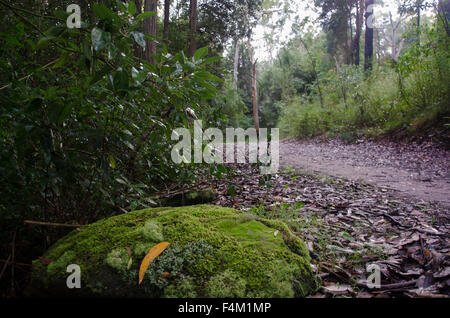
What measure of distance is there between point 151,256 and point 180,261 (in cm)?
15

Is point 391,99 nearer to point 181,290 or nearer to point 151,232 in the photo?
point 151,232

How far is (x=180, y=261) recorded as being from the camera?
1.30m

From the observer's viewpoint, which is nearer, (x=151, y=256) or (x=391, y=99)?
(x=151, y=256)

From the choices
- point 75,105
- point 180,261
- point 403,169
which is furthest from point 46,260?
point 403,169

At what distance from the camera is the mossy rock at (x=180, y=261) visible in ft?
3.91

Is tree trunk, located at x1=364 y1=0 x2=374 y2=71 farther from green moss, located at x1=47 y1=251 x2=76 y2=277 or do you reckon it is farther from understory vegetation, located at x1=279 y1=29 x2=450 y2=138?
green moss, located at x1=47 y1=251 x2=76 y2=277

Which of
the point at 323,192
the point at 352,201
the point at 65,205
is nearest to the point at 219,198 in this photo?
the point at 323,192

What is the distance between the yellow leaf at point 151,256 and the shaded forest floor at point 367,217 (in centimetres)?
91

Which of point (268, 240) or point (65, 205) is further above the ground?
point (65, 205)

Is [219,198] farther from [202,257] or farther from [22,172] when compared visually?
[22,172]

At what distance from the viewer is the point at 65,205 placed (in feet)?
5.74

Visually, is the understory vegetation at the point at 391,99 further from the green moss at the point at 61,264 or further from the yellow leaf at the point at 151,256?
the green moss at the point at 61,264
